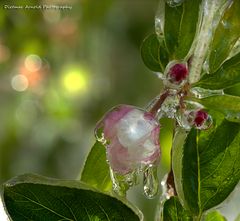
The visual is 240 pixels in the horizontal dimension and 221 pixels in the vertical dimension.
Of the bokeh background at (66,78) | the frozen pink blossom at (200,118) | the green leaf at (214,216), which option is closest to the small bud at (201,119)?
the frozen pink blossom at (200,118)

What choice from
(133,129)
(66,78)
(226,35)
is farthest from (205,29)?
(66,78)

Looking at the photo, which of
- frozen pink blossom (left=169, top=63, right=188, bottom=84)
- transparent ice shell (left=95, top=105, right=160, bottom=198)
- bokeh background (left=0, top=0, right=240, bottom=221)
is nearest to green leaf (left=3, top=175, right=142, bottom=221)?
transparent ice shell (left=95, top=105, right=160, bottom=198)

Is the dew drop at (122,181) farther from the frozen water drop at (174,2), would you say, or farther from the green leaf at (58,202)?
the frozen water drop at (174,2)

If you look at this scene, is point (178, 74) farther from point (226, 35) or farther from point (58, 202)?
point (58, 202)

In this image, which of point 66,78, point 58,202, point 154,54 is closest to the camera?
point 58,202

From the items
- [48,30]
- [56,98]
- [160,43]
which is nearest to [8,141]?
[56,98]

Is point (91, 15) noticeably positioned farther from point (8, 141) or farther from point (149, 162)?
point (149, 162)
